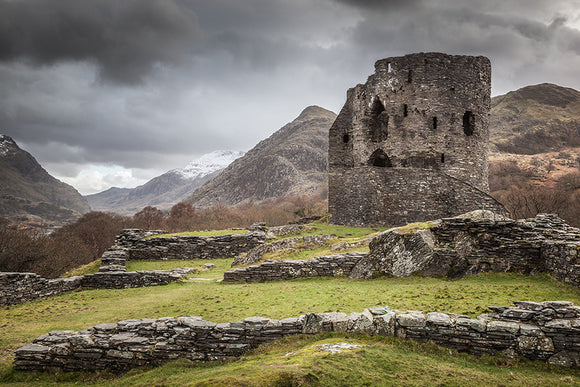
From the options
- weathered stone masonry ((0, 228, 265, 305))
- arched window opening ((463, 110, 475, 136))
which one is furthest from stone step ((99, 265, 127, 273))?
arched window opening ((463, 110, 475, 136))

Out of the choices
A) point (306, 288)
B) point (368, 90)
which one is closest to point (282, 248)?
point (306, 288)

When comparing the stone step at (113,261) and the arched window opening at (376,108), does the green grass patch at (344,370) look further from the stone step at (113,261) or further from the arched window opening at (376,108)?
the arched window opening at (376,108)

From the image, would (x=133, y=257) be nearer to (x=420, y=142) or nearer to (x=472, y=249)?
(x=472, y=249)

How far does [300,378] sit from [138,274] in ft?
53.1

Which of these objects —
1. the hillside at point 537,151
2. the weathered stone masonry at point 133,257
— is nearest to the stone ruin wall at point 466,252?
the weathered stone masonry at point 133,257

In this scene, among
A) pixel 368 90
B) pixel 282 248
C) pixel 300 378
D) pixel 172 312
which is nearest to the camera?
pixel 300 378

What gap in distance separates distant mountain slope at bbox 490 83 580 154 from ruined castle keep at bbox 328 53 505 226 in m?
108

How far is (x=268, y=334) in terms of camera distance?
29.5 ft

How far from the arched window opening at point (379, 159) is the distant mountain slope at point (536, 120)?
10887 cm

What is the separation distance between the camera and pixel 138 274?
19.2 m

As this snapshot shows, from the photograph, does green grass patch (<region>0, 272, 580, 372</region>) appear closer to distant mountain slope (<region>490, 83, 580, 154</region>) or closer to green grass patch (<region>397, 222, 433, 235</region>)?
green grass patch (<region>397, 222, 433, 235</region>)

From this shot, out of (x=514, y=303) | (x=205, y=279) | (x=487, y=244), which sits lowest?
(x=205, y=279)

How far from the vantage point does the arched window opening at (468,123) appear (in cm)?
2855

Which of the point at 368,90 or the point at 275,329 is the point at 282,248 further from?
the point at 368,90
